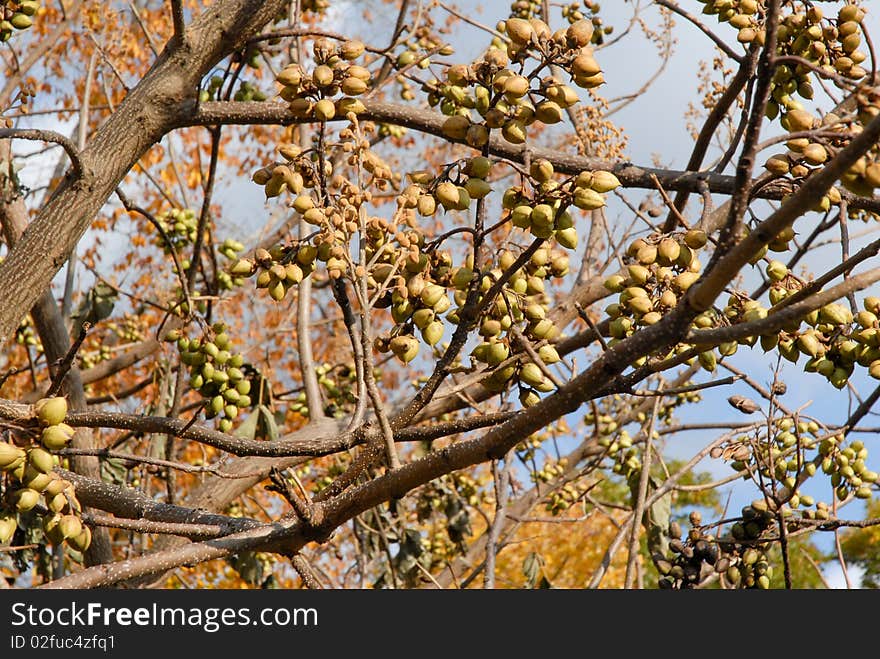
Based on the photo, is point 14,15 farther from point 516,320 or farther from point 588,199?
point 588,199

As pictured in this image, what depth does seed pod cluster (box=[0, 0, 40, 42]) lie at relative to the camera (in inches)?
116

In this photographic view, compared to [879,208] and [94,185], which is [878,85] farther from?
[94,185]

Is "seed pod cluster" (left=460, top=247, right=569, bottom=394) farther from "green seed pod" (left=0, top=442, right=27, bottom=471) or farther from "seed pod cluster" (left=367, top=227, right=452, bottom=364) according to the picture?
"green seed pod" (left=0, top=442, right=27, bottom=471)

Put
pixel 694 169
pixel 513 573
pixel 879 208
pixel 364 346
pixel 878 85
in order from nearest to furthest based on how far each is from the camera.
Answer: pixel 878 85 < pixel 364 346 < pixel 879 208 < pixel 694 169 < pixel 513 573

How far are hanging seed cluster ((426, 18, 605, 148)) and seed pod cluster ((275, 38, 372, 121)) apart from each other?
29 cm

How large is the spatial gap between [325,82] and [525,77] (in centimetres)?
45

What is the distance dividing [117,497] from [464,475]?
11.5 feet

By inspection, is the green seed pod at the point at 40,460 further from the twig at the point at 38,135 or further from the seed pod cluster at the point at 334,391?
the seed pod cluster at the point at 334,391

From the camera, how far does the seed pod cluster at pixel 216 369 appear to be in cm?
280

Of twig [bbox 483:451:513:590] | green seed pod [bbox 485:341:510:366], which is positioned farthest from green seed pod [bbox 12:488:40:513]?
twig [bbox 483:451:513:590]

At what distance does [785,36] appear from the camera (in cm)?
208

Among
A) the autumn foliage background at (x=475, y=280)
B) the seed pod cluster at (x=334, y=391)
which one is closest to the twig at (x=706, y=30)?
the autumn foliage background at (x=475, y=280)
